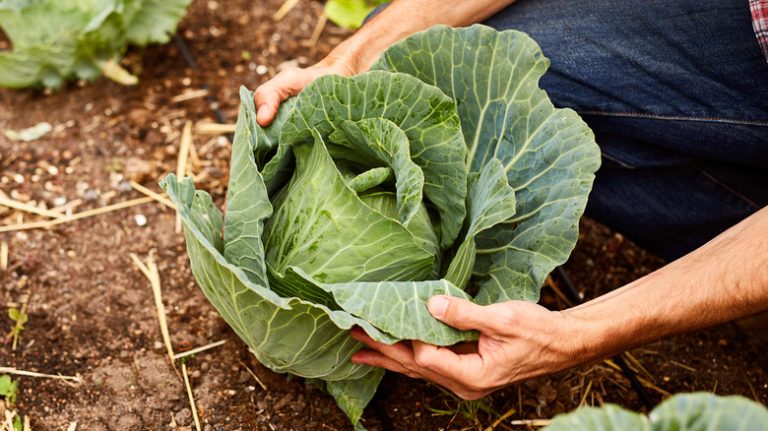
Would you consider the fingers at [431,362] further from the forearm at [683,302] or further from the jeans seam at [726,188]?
the jeans seam at [726,188]

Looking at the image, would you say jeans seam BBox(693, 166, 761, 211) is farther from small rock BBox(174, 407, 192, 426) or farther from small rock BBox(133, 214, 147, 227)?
small rock BBox(133, 214, 147, 227)

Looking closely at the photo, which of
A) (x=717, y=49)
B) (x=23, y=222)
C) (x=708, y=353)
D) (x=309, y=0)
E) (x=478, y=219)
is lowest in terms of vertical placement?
(x=708, y=353)

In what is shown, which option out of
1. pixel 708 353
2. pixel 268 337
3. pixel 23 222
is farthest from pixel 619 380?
pixel 23 222

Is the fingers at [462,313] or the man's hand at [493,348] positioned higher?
the fingers at [462,313]

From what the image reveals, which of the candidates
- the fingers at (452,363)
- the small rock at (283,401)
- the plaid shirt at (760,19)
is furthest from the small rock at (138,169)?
the plaid shirt at (760,19)

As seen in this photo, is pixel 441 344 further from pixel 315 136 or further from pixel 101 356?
pixel 101 356

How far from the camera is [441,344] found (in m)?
1.78

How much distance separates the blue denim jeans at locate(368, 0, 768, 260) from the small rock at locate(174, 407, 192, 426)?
1.67 meters

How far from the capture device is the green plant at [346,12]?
3797mm

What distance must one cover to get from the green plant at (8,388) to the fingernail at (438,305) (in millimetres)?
1419

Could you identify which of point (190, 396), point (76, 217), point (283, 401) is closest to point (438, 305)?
point (283, 401)

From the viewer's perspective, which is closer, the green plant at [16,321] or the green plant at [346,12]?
the green plant at [16,321]

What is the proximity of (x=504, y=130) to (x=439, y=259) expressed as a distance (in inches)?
17.5

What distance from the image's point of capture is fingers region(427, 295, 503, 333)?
5.78 feet
